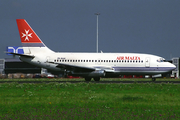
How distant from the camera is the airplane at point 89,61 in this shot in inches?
1663

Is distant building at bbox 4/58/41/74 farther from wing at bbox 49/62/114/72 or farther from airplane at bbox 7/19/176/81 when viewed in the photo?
wing at bbox 49/62/114/72

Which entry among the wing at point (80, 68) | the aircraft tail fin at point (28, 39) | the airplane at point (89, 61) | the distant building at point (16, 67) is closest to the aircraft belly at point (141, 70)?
the airplane at point (89, 61)

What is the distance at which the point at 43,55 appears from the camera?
45.3m

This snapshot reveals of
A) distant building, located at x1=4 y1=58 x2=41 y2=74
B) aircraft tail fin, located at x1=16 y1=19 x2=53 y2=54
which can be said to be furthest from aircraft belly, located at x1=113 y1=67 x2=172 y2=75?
distant building, located at x1=4 y1=58 x2=41 y2=74

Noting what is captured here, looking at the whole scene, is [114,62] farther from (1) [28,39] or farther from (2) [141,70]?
(1) [28,39]

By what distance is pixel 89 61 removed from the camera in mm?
44250

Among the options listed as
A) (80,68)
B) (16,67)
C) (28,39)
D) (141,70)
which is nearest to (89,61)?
(80,68)

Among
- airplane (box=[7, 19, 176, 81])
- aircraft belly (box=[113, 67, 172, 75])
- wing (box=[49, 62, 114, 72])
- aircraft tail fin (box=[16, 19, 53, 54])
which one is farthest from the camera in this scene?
aircraft tail fin (box=[16, 19, 53, 54])

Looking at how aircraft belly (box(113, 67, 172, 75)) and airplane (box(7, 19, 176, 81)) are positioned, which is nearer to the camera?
airplane (box(7, 19, 176, 81))

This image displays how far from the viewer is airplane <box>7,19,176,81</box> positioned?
42.2 metres

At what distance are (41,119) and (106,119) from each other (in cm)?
230

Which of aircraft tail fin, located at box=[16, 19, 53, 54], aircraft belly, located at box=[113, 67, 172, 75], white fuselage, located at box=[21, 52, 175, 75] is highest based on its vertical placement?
aircraft tail fin, located at box=[16, 19, 53, 54]

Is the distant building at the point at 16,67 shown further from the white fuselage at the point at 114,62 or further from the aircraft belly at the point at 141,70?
the aircraft belly at the point at 141,70

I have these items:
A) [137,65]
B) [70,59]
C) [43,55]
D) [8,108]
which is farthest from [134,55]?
[8,108]
